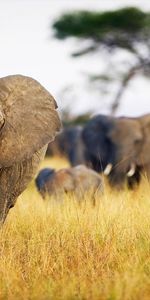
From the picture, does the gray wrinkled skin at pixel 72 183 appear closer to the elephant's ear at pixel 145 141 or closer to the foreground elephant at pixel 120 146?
the foreground elephant at pixel 120 146

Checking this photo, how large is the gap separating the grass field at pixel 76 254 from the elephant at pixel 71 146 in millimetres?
9674

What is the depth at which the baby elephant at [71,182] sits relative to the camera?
826 cm

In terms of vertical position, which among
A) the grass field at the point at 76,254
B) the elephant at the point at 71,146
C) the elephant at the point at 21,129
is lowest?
the elephant at the point at 71,146

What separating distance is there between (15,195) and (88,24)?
1617cm

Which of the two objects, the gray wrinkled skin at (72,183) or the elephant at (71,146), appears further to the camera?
the elephant at (71,146)

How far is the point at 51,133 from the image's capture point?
516 centimetres

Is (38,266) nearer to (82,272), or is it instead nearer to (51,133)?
(82,272)

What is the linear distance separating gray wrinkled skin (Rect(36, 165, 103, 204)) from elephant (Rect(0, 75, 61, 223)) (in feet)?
8.54

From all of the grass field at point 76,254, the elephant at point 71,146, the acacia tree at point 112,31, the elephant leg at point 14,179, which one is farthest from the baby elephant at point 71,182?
the acacia tree at point 112,31

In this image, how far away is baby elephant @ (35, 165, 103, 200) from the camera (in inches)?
325

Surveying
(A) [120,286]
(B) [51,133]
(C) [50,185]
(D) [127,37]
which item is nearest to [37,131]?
(B) [51,133]

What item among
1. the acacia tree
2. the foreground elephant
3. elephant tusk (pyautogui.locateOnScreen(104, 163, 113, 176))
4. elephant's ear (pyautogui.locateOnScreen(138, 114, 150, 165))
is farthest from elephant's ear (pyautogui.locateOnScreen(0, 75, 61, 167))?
the acacia tree

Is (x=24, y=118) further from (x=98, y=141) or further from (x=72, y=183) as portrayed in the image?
(x=98, y=141)

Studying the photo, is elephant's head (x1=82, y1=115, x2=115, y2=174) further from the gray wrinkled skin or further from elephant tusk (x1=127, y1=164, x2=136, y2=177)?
the gray wrinkled skin
